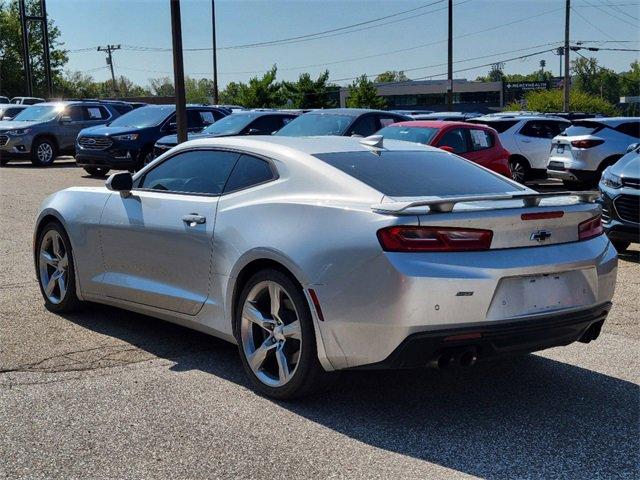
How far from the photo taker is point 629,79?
165375 mm

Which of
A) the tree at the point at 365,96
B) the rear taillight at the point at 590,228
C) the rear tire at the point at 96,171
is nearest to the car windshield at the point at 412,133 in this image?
the rear taillight at the point at 590,228

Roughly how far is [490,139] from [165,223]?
32.0 ft

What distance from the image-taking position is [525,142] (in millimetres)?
18797

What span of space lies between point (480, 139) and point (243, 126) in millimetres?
5580

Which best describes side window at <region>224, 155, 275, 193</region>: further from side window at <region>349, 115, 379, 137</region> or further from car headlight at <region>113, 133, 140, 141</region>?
car headlight at <region>113, 133, 140, 141</region>

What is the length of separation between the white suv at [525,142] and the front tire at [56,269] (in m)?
13.6

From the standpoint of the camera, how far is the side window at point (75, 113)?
23.4 metres

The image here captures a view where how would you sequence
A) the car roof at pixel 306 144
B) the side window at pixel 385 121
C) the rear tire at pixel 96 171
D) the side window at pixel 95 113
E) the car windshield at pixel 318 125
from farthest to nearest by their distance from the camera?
the side window at pixel 95 113
the rear tire at pixel 96 171
the side window at pixel 385 121
the car windshield at pixel 318 125
the car roof at pixel 306 144

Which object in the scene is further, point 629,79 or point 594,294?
point 629,79

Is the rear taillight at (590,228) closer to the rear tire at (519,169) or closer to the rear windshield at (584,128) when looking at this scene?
the rear windshield at (584,128)

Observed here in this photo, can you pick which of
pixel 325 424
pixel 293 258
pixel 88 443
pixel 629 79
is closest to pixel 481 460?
pixel 325 424

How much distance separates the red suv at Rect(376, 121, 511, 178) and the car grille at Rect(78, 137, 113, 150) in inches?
304

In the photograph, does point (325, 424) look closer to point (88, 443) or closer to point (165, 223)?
point (88, 443)

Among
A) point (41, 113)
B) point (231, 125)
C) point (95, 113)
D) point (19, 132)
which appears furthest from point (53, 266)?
point (95, 113)
